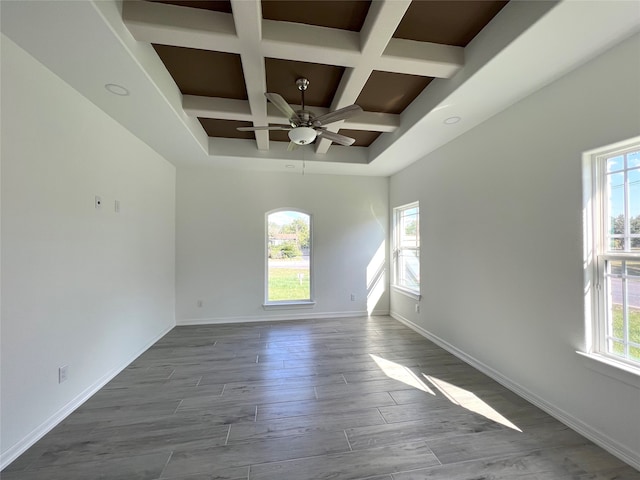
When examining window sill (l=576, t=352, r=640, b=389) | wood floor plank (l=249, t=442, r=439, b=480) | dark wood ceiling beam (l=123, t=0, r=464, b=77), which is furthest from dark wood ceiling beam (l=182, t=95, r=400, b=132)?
wood floor plank (l=249, t=442, r=439, b=480)

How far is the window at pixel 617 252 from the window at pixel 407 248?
2403 millimetres

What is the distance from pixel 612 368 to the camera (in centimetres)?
178

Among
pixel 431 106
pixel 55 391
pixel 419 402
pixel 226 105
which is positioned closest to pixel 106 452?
pixel 55 391

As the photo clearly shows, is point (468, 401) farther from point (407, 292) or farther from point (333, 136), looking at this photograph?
point (333, 136)

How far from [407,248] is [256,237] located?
8.60 feet

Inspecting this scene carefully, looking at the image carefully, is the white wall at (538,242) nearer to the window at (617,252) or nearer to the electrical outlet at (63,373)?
the window at (617,252)

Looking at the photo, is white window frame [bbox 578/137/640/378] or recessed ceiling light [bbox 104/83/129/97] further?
recessed ceiling light [bbox 104/83/129/97]

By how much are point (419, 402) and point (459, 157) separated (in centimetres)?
266

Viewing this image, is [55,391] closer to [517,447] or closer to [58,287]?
[58,287]

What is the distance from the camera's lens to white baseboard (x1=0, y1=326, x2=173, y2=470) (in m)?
1.74

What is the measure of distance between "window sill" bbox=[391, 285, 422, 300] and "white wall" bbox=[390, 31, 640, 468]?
0.75m

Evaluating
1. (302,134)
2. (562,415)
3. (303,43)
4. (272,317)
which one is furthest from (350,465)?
(272,317)

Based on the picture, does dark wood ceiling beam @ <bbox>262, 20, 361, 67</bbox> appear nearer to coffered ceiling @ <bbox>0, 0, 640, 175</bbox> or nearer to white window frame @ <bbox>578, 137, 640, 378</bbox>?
coffered ceiling @ <bbox>0, 0, 640, 175</bbox>

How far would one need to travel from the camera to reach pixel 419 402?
7.84 ft
